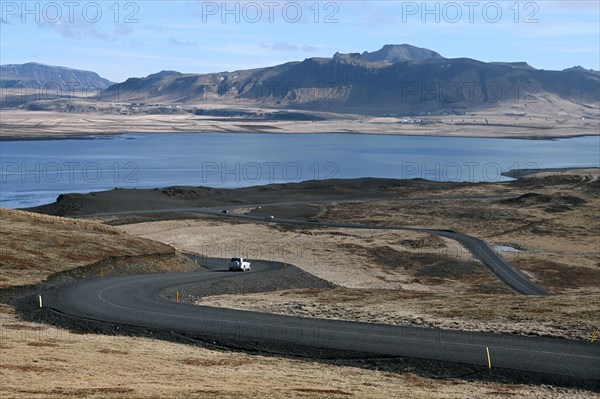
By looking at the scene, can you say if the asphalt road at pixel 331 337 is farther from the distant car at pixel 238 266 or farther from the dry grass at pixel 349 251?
the dry grass at pixel 349 251

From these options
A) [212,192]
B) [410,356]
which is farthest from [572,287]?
[212,192]

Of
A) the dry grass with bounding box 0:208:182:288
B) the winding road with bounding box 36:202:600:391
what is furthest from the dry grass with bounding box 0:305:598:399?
the dry grass with bounding box 0:208:182:288

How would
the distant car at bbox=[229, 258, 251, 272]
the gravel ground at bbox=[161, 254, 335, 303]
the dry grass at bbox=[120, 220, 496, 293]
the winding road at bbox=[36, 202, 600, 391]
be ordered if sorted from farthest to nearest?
the dry grass at bbox=[120, 220, 496, 293] → the distant car at bbox=[229, 258, 251, 272] → the gravel ground at bbox=[161, 254, 335, 303] → the winding road at bbox=[36, 202, 600, 391]

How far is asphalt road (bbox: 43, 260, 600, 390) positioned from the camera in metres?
29.8

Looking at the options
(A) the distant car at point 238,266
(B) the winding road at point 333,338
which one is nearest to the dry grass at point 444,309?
(B) the winding road at point 333,338

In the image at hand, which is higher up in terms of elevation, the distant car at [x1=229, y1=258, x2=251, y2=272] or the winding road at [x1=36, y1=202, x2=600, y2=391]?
the winding road at [x1=36, y1=202, x2=600, y2=391]

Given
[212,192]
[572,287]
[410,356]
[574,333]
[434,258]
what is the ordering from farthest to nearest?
[212,192] → [434,258] → [572,287] → [574,333] → [410,356]

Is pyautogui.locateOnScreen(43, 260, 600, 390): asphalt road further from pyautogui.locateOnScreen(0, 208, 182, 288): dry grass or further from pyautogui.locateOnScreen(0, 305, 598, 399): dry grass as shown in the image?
pyautogui.locateOnScreen(0, 208, 182, 288): dry grass

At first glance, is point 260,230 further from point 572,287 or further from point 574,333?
point 574,333

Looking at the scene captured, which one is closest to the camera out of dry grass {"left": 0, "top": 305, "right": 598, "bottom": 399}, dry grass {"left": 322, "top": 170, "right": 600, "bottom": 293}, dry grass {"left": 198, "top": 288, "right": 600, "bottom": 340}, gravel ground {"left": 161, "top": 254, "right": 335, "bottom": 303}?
dry grass {"left": 0, "top": 305, "right": 598, "bottom": 399}

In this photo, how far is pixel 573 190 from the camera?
446ft

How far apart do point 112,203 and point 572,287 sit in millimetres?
69085

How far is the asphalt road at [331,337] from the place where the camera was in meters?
29.8

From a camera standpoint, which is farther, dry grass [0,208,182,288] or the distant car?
the distant car
